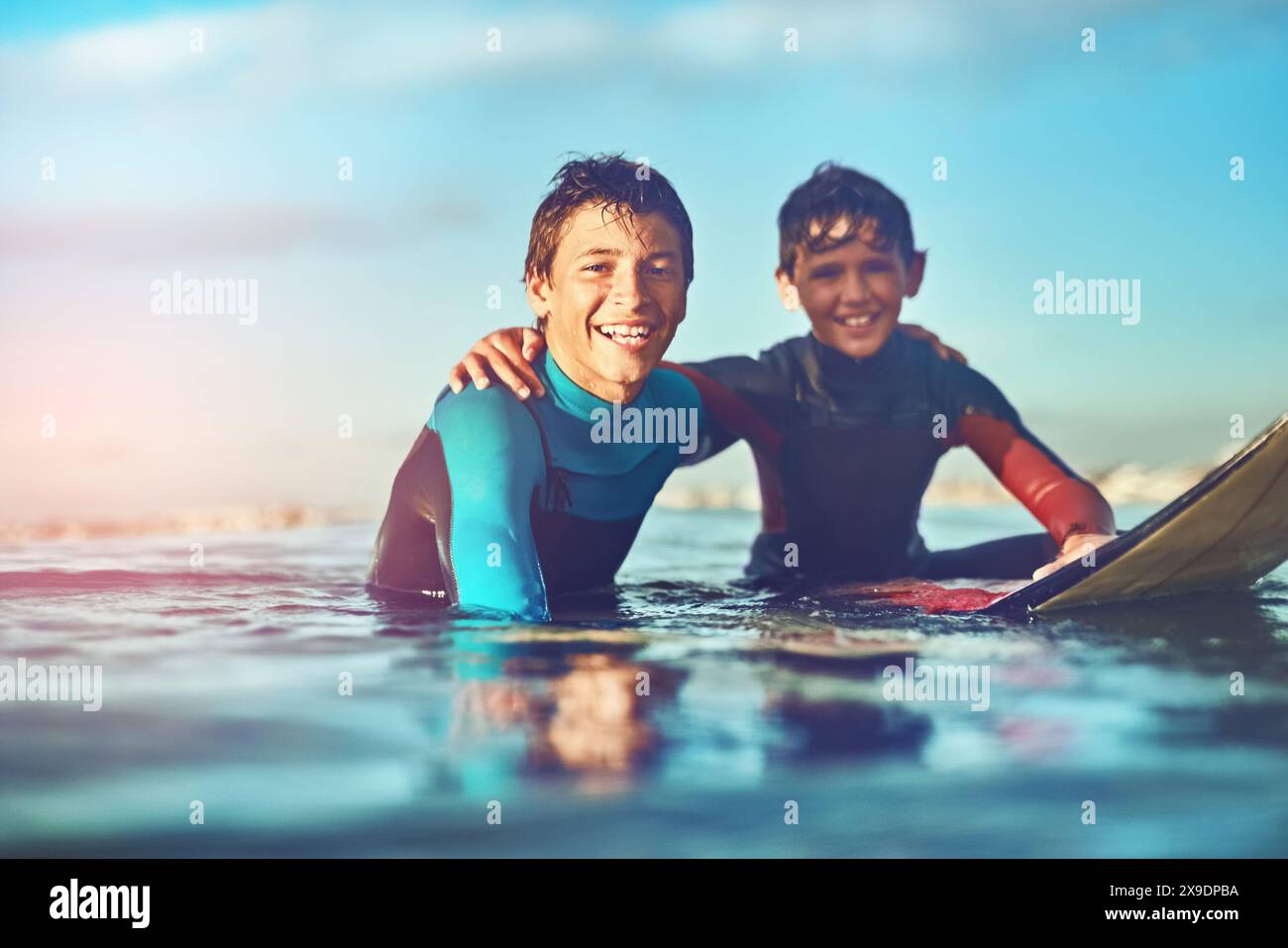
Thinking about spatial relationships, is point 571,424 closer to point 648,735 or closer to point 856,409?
point 856,409

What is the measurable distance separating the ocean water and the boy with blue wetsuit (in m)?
0.21

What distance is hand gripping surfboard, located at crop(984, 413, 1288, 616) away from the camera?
4.10m

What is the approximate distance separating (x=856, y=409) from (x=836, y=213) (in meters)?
0.74

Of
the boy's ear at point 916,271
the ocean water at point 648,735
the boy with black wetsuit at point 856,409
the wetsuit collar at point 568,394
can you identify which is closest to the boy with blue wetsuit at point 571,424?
the wetsuit collar at point 568,394

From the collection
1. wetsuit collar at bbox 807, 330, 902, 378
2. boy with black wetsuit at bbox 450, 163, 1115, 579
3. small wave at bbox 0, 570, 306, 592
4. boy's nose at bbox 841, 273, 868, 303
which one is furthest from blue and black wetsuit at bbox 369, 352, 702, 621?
small wave at bbox 0, 570, 306, 592

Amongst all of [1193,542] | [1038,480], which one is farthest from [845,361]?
[1193,542]

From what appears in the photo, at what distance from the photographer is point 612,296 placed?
13.7 feet

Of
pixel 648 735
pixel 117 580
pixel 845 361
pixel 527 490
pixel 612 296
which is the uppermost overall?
pixel 612 296

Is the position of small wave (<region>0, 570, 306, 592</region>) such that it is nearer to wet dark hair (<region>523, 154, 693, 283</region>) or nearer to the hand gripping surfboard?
wet dark hair (<region>523, 154, 693, 283</region>)

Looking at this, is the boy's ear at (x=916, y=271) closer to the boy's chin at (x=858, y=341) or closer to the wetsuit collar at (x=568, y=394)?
the boy's chin at (x=858, y=341)

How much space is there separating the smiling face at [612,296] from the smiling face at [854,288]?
2.95ft

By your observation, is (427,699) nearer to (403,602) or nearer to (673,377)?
(403,602)
